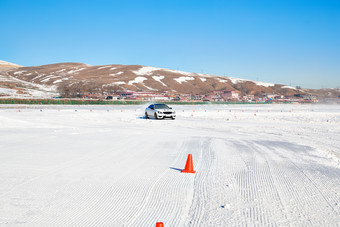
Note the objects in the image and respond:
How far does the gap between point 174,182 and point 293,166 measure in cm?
378

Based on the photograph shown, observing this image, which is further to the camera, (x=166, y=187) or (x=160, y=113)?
(x=160, y=113)

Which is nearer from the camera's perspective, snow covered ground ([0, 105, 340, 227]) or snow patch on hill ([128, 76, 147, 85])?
snow covered ground ([0, 105, 340, 227])

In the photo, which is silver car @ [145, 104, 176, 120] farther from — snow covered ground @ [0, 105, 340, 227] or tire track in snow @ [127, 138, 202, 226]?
tire track in snow @ [127, 138, 202, 226]

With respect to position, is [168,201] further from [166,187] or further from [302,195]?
[302,195]

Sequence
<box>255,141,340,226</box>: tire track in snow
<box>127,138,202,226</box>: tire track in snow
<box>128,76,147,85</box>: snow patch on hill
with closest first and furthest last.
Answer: <box>127,138,202,226</box>: tire track in snow < <box>255,141,340,226</box>: tire track in snow < <box>128,76,147,85</box>: snow patch on hill

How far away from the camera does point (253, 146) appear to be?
1195cm

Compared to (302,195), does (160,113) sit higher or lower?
higher

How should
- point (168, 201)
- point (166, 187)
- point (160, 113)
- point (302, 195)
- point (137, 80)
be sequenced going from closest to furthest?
point (168, 201) < point (302, 195) < point (166, 187) < point (160, 113) < point (137, 80)

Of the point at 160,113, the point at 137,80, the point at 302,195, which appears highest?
the point at 137,80

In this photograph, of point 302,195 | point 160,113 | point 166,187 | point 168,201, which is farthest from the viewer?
point 160,113

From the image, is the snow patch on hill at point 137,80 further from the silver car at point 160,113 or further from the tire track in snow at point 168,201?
the tire track in snow at point 168,201

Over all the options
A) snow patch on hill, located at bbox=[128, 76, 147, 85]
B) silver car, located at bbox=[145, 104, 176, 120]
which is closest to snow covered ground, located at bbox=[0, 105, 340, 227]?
silver car, located at bbox=[145, 104, 176, 120]

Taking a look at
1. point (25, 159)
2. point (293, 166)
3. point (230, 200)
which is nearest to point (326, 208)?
point (230, 200)

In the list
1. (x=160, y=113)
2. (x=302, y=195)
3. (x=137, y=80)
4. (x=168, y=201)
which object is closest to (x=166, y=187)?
(x=168, y=201)
